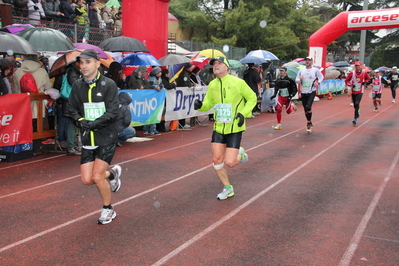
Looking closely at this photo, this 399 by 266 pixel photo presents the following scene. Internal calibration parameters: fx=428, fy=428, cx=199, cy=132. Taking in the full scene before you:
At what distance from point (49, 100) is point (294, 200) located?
19.1ft

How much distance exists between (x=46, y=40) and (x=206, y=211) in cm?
620

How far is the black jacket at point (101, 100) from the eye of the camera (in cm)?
502

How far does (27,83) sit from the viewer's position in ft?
29.3

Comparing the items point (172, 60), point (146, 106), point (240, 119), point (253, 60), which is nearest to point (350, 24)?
point (253, 60)

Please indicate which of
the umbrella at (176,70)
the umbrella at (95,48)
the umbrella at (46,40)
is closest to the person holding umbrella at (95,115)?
the umbrella at (46,40)

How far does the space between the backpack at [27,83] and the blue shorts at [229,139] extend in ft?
15.4

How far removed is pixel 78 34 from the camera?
15.6 m

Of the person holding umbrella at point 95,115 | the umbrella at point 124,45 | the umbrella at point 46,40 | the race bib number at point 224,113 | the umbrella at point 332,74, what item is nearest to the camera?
the person holding umbrella at point 95,115

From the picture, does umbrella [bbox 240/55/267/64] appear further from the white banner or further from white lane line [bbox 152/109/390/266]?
white lane line [bbox 152/109/390/266]

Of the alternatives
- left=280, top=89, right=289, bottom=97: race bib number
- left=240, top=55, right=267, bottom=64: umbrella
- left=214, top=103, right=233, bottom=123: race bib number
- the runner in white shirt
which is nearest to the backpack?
left=214, top=103, right=233, bottom=123: race bib number

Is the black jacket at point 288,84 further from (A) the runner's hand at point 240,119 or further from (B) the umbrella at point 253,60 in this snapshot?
(A) the runner's hand at point 240,119

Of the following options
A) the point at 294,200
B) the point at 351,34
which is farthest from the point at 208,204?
the point at 351,34

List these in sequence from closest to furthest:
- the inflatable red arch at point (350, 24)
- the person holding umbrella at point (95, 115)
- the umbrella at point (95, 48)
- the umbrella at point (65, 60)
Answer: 1. the person holding umbrella at point (95, 115)
2. the umbrella at point (65, 60)
3. the umbrella at point (95, 48)
4. the inflatable red arch at point (350, 24)

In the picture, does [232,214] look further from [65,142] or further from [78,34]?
[78,34]
